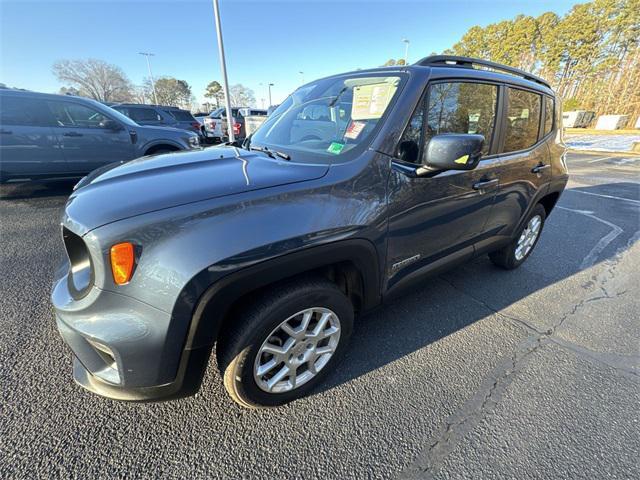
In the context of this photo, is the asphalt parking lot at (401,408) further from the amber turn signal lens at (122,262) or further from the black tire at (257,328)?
the amber turn signal lens at (122,262)

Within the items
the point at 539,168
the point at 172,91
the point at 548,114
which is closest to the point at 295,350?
the point at 539,168

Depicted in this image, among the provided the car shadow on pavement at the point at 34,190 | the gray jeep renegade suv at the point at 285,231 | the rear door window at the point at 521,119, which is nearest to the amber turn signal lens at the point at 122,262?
the gray jeep renegade suv at the point at 285,231

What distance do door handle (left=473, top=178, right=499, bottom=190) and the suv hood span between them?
1.28 metres

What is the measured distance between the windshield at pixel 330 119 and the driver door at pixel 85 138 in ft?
13.6

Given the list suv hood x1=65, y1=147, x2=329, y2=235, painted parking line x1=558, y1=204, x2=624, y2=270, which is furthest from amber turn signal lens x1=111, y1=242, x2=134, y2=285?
painted parking line x1=558, y1=204, x2=624, y2=270

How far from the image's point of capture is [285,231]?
4.48 ft

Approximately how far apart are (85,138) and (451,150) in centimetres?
606

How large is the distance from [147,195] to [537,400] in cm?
246

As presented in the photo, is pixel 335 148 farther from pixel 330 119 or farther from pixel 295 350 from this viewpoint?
pixel 295 350

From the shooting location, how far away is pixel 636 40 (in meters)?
28.7

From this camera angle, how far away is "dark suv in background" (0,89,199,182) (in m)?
4.77

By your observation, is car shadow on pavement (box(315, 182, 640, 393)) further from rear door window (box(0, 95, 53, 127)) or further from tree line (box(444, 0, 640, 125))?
tree line (box(444, 0, 640, 125))

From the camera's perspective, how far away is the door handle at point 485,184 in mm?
2221

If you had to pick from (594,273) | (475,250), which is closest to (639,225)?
(594,273)
